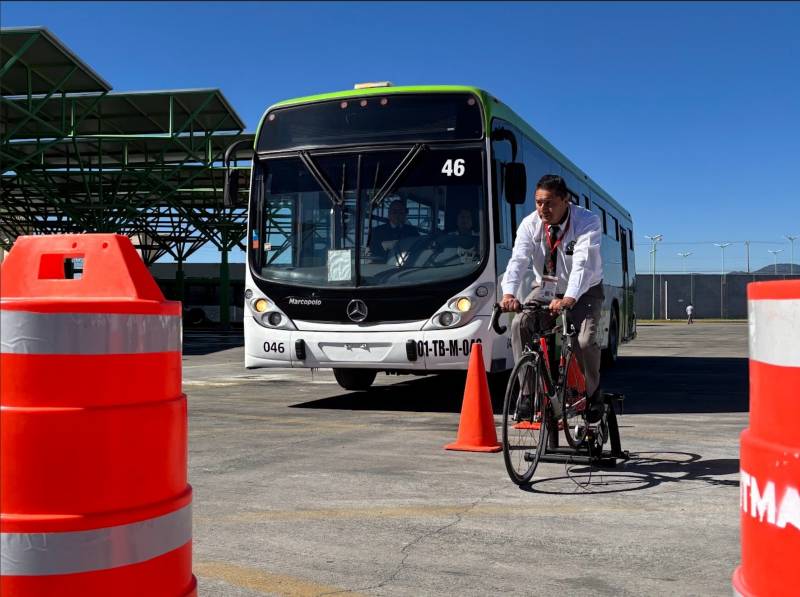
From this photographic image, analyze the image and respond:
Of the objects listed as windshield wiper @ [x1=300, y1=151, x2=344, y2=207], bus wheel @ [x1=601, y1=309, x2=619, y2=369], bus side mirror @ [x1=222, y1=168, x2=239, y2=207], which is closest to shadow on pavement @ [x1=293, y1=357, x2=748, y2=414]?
bus wheel @ [x1=601, y1=309, x2=619, y2=369]

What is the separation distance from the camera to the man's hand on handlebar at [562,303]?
6242 mm

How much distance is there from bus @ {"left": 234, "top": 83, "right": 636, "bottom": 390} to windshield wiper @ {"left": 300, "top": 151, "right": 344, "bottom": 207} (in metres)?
0.01

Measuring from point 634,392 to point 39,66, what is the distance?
1723 cm

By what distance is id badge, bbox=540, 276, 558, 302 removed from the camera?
6.75 meters

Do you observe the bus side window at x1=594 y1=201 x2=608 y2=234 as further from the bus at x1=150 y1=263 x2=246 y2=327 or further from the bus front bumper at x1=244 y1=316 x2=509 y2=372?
the bus at x1=150 y1=263 x2=246 y2=327

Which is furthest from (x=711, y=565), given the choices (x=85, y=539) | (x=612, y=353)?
(x=612, y=353)

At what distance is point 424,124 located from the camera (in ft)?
33.4

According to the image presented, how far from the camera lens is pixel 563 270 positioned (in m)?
6.80

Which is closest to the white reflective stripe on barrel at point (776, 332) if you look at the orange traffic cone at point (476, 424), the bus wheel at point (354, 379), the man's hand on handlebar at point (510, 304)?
the man's hand on handlebar at point (510, 304)

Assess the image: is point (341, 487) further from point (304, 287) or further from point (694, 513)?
point (304, 287)

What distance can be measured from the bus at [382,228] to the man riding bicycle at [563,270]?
2.82 metres

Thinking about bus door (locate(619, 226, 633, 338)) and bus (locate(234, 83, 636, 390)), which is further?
bus door (locate(619, 226, 633, 338))

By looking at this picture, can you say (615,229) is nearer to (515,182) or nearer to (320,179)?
(515,182)

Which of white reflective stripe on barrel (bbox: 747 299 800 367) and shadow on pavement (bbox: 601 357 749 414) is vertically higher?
white reflective stripe on barrel (bbox: 747 299 800 367)
